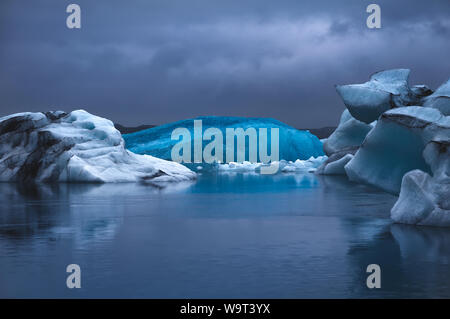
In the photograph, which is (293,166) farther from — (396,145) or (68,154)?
(396,145)

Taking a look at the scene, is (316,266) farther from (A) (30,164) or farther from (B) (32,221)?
(A) (30,164)

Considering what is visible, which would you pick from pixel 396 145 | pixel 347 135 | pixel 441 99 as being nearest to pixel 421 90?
pixel 441 99

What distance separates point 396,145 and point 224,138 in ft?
149

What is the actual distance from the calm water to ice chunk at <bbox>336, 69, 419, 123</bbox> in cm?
190

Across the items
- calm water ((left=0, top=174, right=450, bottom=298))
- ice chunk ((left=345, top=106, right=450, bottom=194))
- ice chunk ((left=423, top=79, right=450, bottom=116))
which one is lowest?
calm water ((left=0, top=174, right=450, bottom=298))

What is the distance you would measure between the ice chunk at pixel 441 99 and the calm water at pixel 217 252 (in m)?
2.08

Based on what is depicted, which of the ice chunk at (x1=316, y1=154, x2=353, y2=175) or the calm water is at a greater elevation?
the ice chunk at (x1=316, y1=154, x2=353, y2=175)

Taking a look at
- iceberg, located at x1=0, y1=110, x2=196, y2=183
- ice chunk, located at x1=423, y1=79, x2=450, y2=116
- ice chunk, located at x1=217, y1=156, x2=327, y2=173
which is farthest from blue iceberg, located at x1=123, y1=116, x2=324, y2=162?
ice chunk, located at x1=423, y1=79, x2=450, y2=116

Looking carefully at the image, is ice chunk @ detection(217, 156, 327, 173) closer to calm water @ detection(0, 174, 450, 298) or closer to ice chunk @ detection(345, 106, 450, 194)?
calm water @ detection(0, 174, 450, 298)

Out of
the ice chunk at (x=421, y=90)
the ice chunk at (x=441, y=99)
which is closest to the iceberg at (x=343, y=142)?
the ice chunk at (x=421, y=90)

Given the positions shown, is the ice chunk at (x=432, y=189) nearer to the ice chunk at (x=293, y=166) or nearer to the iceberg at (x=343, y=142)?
the iceberg at (x=343, y=142)

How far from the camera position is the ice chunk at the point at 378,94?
1189 centimetres

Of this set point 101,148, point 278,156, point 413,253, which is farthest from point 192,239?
point 278,156

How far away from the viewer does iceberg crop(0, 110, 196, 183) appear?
2438 cm
